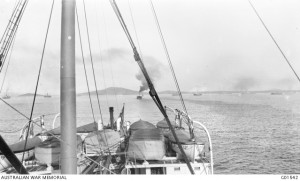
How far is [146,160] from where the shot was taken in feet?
40.3

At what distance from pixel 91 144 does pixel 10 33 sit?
7.95m

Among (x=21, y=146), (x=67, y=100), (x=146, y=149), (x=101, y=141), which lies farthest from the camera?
(x=101, y=141)

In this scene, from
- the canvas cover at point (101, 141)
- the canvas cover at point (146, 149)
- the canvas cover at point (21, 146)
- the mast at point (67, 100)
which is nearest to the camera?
the mast at point (67, 100)

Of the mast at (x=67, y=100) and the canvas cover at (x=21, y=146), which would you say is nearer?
the mast at (x=67, y=100)

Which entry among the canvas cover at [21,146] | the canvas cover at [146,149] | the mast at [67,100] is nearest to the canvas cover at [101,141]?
the canvas cover at [146,149]

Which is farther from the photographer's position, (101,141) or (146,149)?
(101,141)

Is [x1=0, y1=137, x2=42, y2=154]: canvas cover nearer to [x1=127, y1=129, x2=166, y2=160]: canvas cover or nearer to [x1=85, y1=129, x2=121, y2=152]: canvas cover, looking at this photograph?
[x1=85, y1=129, x2=121, y2=152]: canvas cover

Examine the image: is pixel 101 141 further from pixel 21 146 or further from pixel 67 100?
pixel 67 100

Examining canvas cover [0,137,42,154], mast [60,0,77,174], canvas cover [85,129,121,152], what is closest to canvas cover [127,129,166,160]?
canvas cover [85,129,121,152]

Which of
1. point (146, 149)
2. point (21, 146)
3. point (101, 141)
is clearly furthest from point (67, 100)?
point (21, 146)

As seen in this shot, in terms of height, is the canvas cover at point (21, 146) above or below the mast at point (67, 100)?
below

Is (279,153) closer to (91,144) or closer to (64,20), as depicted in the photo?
(91,144)

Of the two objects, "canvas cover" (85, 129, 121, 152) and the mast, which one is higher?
the mast

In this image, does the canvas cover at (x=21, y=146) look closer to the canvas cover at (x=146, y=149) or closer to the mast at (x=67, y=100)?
the canvas cover at (x=146, y=149)
